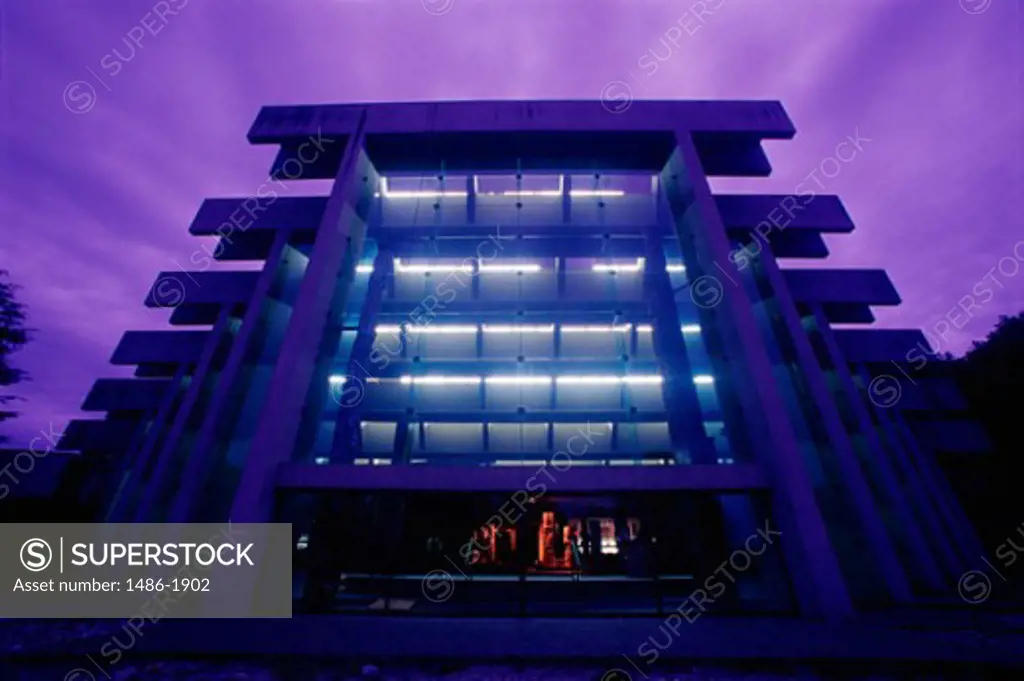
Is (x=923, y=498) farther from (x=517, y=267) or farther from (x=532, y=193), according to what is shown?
(x=532, y=193)

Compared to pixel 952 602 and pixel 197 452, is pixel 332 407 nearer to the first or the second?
pixel 197 452

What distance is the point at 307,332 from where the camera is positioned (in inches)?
449

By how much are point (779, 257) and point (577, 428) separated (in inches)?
374

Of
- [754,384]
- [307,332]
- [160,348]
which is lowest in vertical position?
[754,384]

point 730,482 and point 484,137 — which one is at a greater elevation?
point 484,137

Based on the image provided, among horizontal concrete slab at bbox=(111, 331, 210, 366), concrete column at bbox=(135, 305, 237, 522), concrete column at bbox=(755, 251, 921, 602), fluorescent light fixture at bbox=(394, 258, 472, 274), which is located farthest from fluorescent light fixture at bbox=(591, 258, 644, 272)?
horizontal concrete slab at bbox=(111, 331, 210, 366)

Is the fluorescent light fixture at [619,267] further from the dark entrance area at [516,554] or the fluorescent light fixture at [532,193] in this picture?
the dark entrance area at [516,554]

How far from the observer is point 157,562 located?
9.79m

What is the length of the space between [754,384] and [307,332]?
11.8 metres

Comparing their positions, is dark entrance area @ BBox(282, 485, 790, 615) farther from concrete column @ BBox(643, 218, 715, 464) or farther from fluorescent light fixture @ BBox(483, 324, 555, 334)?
fluorescent light fixture @ BBox(483, 324, 555, 334)

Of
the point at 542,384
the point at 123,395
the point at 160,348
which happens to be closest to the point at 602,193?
the point at 542,384

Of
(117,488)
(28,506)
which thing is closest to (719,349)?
(117,488)

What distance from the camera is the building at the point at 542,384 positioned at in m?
9.08

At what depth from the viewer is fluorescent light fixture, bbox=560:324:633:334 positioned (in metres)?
15.7
